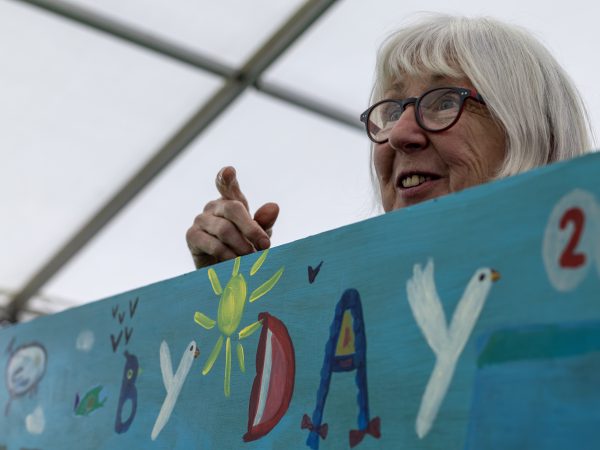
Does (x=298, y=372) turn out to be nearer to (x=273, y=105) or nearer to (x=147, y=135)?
(x=273, y=105)

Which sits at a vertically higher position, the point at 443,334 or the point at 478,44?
the point at 478,44

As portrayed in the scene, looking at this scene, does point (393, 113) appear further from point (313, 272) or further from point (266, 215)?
point (313, 272)

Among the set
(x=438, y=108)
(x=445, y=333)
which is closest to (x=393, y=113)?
(x=438, y=108)

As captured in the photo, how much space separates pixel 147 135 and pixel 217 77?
0.39m

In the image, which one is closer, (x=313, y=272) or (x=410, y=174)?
(x=313, y=272)

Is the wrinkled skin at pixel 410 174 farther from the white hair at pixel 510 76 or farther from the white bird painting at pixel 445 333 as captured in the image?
the white bird painting at pixel 445 333

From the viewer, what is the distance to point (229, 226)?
871 millimetres

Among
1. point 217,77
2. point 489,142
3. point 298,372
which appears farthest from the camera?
point 217,77

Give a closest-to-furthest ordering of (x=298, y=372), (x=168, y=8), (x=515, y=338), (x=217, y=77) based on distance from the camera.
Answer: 1. (x=515, y=338)
2. (x=298, y=372)
3. (x=168, y=8)
4. (x=217, y=77)

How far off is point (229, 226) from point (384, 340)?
1.02ft

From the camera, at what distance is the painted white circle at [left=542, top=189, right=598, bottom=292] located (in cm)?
49

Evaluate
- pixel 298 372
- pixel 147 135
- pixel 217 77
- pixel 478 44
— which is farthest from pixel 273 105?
pixel 298 372

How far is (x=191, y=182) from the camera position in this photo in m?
3.24

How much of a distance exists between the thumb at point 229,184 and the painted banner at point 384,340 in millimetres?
97
